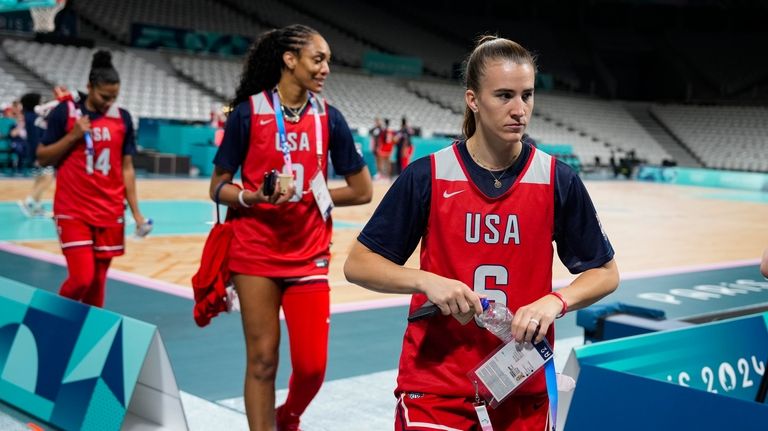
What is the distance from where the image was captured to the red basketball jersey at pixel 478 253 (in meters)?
2.58

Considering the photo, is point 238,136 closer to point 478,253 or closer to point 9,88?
point 478,253

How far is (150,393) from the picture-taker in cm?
422

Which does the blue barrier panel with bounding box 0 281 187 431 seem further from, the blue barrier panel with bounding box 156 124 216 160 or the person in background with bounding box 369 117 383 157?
the person in background with bounding box 369 117 383 157

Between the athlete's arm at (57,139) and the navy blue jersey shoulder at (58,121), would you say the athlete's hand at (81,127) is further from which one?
the navy blue jersey shoulder at (58,121)

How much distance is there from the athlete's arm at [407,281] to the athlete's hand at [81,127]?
333 centimetres

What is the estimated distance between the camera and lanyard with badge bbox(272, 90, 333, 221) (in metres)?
4.09

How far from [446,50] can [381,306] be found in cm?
3831

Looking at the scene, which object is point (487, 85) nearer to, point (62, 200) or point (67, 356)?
point (67, 356)

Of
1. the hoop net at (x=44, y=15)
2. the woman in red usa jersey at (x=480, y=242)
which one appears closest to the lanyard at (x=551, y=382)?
the woman in red usa jersey at (x=480, y=242)

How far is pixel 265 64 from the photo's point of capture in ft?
14.0

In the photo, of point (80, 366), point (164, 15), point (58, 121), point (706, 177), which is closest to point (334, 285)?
point (58, 121)

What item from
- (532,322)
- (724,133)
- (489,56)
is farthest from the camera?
(724,133)

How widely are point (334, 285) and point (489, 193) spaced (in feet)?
21.4

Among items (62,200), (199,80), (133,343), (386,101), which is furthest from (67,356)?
(386,101)
